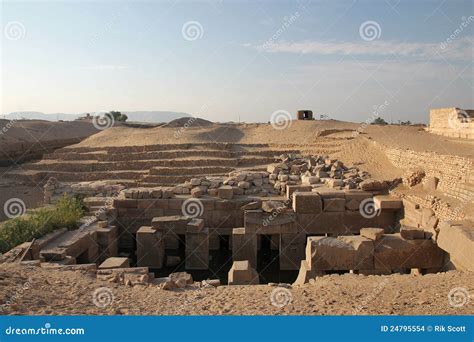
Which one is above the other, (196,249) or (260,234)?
(260,234)

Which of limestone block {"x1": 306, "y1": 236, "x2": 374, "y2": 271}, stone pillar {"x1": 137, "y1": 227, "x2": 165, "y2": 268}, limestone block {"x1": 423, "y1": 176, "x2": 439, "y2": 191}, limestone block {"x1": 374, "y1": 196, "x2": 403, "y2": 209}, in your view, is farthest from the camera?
stone pillar {"x1": 137, "y1": 227, "x2": 165, "y2": 268}

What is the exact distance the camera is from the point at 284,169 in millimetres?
15148

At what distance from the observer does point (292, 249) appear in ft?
39.2

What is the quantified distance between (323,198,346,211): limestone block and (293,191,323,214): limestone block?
186mm

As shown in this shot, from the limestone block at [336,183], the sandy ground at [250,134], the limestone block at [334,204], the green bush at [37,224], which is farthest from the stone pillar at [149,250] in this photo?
the sandy ground at [250,134]

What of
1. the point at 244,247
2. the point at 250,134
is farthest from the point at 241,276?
the point at 250,134

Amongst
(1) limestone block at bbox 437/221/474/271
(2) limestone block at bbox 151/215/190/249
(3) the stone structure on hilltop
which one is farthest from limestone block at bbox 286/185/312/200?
(3) the stone structure on hilltop

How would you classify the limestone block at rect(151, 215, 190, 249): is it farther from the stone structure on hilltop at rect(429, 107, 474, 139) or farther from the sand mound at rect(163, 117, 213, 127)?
the sand mound at rect(163, 117, 213, 127)

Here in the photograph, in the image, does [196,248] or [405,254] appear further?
[196,248]

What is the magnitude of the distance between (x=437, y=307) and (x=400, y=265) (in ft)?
12.4

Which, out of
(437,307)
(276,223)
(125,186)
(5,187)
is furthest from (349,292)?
(5,187)

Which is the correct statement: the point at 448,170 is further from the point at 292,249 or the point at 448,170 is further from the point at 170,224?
the point at 170,224

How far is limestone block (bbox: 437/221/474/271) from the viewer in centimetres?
743

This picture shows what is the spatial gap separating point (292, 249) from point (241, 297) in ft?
19.2
